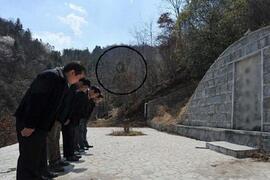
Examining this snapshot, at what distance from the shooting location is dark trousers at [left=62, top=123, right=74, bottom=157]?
757cm

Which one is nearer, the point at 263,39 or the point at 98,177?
the point at 98,177

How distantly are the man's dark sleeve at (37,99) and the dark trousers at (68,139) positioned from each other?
10.5ft

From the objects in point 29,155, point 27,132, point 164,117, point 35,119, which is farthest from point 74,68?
point 164,117

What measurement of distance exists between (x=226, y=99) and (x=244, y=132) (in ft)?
7.46

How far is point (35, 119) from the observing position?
4234 mm

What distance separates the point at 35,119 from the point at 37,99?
8.2 inches

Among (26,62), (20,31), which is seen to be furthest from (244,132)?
(20,31)

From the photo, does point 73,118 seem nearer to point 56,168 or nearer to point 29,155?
point 56,168

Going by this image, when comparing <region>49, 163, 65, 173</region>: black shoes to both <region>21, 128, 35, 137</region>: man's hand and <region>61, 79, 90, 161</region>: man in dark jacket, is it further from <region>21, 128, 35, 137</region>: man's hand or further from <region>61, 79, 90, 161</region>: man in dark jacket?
<region>21, 128, 35, 137</region>: man's hand

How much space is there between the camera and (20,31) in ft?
225

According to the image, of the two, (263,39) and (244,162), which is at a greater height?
(263,39)

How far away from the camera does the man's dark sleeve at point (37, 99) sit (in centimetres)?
423

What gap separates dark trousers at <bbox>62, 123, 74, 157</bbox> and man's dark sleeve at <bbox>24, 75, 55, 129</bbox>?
10.5 feet

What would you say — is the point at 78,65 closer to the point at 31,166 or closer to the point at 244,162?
the point at 31,166
